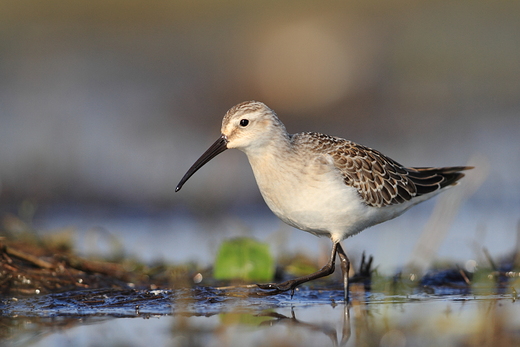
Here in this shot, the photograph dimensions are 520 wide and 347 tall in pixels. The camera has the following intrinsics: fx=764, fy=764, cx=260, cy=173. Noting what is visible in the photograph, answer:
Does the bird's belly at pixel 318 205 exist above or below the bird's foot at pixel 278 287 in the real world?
above

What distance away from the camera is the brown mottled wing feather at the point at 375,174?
283 inches

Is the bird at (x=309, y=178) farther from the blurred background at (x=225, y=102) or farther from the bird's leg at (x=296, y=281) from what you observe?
the blurred background at (x=225, y=102)

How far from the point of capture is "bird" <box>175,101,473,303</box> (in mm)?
6777

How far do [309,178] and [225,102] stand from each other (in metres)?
8.68

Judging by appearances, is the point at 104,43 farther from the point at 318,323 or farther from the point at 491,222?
the point at 318,323

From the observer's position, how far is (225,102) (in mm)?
15312

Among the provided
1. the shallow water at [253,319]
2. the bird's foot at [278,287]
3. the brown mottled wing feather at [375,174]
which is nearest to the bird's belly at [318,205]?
the brown mottled wing feather at [375,174]

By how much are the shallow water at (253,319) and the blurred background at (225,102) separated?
131 centimetres

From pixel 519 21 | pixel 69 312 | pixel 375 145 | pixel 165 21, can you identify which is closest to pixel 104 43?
pixel 165 21

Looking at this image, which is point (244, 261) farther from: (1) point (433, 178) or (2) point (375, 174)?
(1) point (433, 178)

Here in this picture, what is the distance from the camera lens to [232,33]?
1762cm

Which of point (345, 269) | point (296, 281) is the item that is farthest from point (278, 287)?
point (345, 269)

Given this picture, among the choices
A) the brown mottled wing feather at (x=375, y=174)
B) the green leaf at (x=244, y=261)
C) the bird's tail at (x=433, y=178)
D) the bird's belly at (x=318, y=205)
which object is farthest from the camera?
the bird's tail at (x=433, y=178)

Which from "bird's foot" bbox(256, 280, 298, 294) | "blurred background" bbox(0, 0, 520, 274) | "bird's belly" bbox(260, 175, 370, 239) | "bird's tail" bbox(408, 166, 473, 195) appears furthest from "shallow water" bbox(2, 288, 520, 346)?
"bird's tail" bbox(408, 166, 473, 195)
